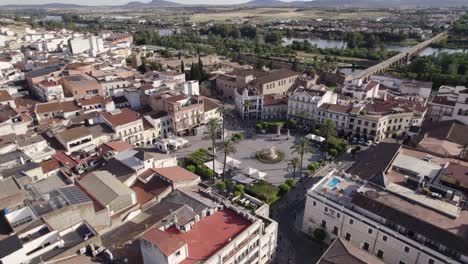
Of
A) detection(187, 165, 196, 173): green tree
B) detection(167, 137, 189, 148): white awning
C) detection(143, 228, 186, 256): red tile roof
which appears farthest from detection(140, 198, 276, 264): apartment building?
detection(167, 137, 189, 148): white awning

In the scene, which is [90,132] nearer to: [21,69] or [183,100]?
[183,100]

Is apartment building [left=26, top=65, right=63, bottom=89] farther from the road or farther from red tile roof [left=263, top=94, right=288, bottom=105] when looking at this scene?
the road

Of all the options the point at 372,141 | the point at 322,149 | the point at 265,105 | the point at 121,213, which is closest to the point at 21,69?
the point at 265,105

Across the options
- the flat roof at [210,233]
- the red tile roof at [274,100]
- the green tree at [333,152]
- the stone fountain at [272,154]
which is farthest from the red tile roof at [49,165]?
the red tile roof at [274,100]

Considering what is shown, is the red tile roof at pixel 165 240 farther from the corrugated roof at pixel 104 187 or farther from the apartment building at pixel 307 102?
the apartment building at pixel 307 102

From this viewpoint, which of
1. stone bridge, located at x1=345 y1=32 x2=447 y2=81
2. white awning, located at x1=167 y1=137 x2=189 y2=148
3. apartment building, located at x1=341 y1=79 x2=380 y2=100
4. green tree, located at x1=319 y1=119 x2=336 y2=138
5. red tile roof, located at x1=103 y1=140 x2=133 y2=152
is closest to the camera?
red tile roof, located at x1=103 y1=140 x2=133 y2=152

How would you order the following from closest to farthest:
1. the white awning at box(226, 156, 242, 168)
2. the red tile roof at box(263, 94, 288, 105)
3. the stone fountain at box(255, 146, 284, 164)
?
the white awning at box(226, 156, 242, 168) < the stone fountain at box(255, 146, 284, 164) < the red tile roof at box(263, 94, 288, 105)
